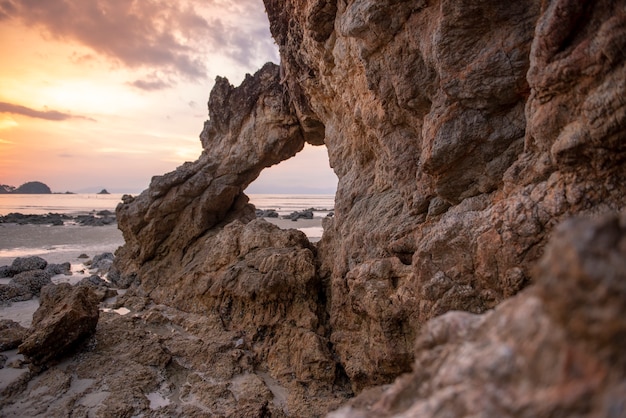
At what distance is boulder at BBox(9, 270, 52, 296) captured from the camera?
14906 millimetres

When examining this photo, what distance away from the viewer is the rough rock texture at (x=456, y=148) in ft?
15.0

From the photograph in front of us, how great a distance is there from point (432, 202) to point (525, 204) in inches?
93.6

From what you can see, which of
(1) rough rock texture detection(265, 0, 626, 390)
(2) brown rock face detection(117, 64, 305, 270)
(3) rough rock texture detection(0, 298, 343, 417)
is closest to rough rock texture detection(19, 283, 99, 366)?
(3) rough rock texture detection(0, 298, 343, 417)

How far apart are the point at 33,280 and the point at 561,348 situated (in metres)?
18.6

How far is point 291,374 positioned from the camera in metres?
9.02

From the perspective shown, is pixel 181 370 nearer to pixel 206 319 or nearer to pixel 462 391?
pixel 206 319

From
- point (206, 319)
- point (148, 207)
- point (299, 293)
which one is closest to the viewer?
point (299, 293)

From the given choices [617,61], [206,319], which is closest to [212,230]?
[206,319]

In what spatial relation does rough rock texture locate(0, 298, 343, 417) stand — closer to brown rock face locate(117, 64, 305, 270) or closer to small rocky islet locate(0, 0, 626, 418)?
small rocky islet locate(0, 0, 626, 418)

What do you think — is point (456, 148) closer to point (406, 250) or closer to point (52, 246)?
point (406, 250)

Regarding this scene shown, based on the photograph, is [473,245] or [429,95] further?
[429,95]

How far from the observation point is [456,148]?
6.69 metres

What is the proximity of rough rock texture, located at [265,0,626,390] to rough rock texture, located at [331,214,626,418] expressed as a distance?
10.4 feet

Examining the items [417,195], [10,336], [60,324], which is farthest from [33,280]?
[417,195]
